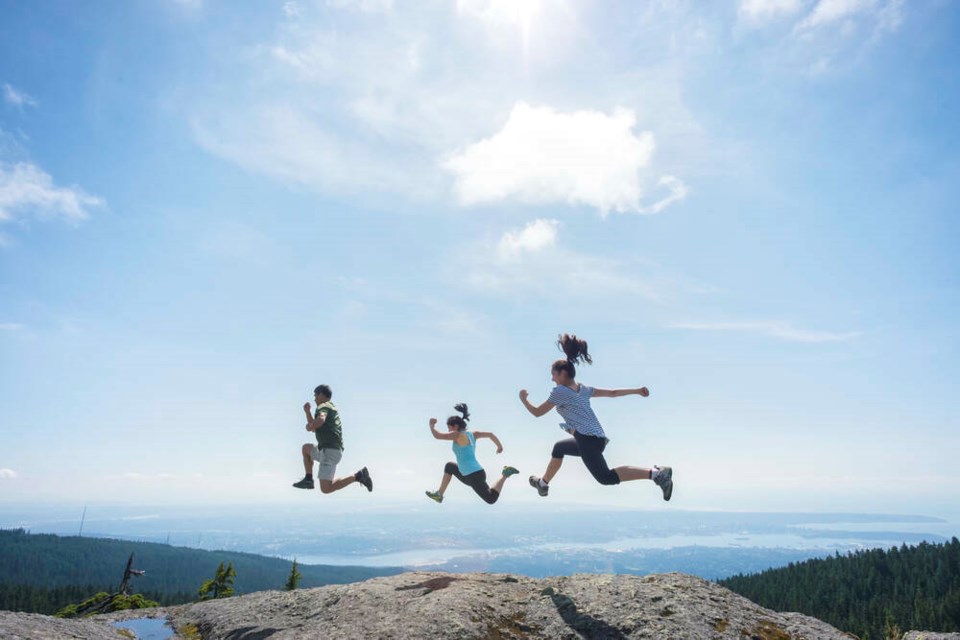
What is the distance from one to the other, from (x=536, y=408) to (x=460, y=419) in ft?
10.3

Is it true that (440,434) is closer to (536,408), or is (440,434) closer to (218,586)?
(536,408)

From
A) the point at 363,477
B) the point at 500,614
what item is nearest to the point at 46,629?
the point at 363,477

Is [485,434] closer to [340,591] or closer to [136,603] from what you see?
[340,591]

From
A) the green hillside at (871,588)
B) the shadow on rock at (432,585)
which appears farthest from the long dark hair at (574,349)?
the green hillside at (871,588)

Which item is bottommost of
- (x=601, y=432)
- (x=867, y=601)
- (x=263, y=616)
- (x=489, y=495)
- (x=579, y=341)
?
(x=867, y=601)

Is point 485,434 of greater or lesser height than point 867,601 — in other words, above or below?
above

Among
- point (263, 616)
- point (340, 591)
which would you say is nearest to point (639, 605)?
point (340, 591)

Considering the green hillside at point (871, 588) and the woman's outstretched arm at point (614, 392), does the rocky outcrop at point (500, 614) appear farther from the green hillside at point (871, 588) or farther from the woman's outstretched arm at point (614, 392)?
the green hillside at point (871, 588)

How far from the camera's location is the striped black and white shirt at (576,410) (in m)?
9.77

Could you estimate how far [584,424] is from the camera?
32.0 feet

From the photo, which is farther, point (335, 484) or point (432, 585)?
point (335, 484)

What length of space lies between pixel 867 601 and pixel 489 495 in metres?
166

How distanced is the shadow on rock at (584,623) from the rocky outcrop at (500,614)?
0.02m

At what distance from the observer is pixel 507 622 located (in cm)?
842
